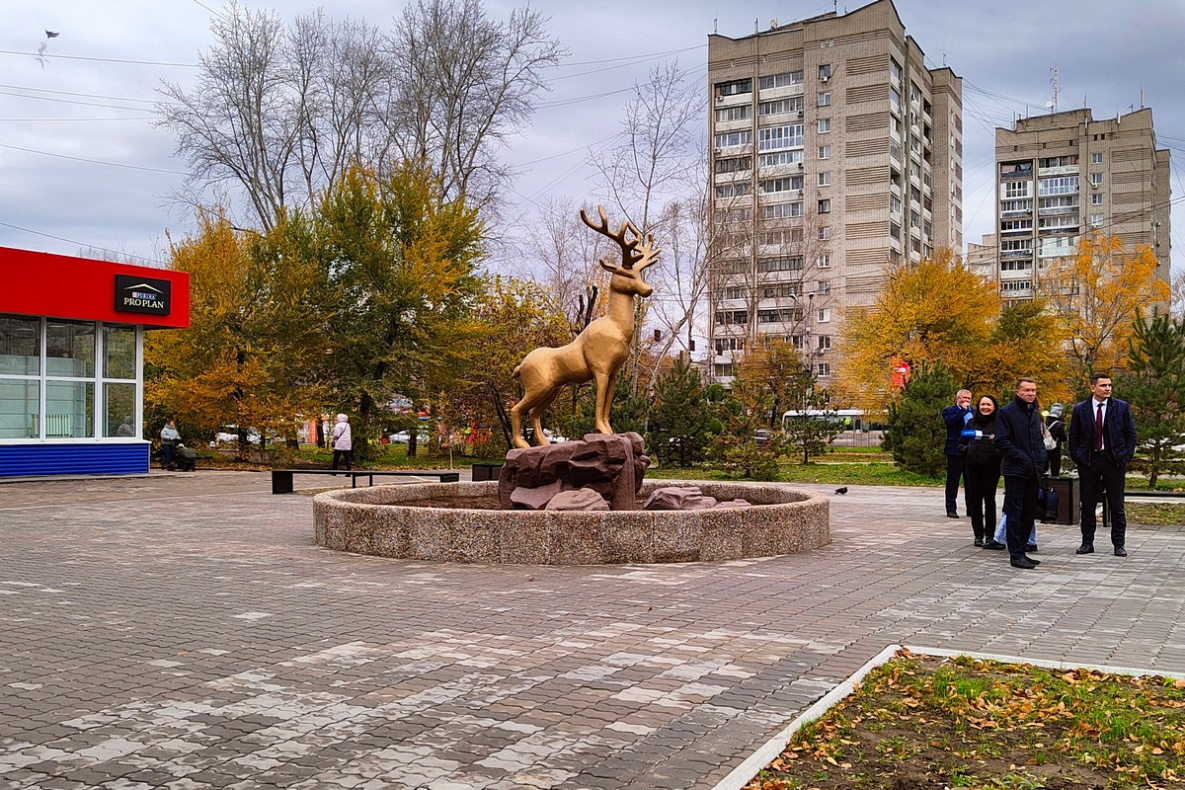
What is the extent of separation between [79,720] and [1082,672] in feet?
16.3

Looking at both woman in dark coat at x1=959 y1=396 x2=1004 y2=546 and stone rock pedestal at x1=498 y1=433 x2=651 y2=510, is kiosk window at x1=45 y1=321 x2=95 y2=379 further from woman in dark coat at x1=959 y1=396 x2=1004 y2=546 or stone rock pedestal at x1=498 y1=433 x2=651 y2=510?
woman in dark coat at x1=959 y1=396 x2=1004 y2=546

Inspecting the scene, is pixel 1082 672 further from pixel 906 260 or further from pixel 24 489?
pixel 906 260

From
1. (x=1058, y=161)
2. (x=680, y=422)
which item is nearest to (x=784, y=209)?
(x=1058, y=161)

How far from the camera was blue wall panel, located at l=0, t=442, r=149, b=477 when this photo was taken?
23891mm

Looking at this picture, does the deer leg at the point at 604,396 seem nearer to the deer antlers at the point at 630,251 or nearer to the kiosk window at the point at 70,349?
the deer antlers at the point at 630,251

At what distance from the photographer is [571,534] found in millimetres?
9695

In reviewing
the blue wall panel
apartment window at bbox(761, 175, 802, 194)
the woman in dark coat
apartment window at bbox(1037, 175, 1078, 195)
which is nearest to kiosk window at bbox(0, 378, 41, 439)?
the blue wall panel

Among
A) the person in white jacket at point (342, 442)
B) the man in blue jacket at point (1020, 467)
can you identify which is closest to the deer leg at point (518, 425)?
the man in blue jacket at point (1020, 467)

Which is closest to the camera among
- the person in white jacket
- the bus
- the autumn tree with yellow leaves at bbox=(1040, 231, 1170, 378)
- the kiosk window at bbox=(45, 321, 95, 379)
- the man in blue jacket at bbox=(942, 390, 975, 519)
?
the man in blue jacket at bbox=(942, 390, 975, 519)

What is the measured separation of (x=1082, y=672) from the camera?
17.6 feet

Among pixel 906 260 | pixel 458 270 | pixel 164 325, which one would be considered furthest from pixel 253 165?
pixel 906 260

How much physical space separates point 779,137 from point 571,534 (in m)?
74.4

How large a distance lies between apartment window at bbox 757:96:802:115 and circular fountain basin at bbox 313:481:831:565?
72.1m

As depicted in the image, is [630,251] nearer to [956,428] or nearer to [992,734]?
[956,428]
